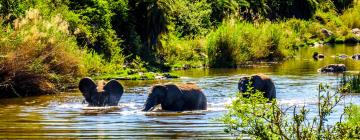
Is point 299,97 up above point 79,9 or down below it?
below

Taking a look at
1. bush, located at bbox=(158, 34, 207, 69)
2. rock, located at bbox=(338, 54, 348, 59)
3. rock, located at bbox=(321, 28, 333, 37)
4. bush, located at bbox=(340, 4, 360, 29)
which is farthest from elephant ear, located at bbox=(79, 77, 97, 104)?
bush, located at bbox=(340, 4, 360, 29)

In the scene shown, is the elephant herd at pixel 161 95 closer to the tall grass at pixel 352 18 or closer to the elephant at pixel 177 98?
the elephant at pixel 177 98

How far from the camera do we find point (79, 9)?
3162 centimetres

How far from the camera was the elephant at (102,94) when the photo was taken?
21375mm

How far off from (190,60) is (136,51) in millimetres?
3341

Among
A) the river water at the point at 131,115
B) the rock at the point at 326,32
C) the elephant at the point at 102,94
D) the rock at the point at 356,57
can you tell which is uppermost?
the rock at the point at 326,32

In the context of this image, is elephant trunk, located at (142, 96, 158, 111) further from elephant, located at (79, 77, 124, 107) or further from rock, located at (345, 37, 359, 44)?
rock, located at (345, 37, 359, 44)

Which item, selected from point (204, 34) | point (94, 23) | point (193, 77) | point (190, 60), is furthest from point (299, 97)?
point (204, 34)

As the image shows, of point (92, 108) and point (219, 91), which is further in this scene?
point (219, 91)

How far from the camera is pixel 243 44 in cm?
3600

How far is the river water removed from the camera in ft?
52.5

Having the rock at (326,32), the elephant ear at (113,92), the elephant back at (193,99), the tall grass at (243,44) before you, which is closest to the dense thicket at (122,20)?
the tall grass at (243,44)

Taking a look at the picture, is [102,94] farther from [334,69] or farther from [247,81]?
[334,69]

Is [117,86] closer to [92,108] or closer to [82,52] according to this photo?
[92,108]
